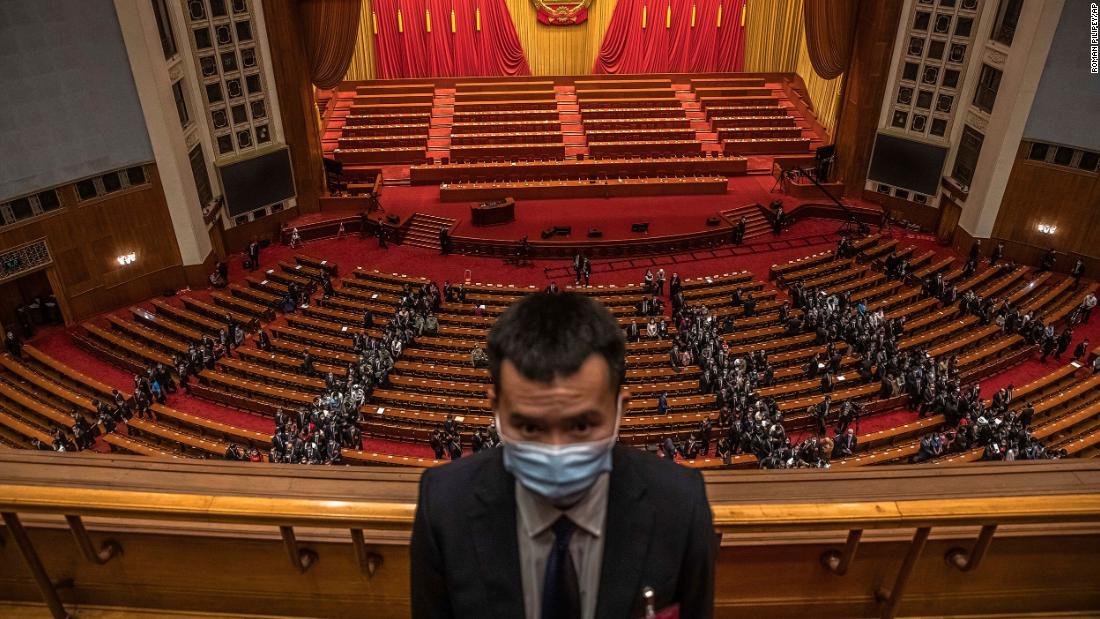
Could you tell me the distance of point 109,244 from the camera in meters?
16.8

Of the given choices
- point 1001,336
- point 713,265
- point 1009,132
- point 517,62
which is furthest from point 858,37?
point 517,62

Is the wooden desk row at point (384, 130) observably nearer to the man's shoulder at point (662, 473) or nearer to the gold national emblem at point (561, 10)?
the gold national emblem at point (561, 10)

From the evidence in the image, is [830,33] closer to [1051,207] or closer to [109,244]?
[1051,207]

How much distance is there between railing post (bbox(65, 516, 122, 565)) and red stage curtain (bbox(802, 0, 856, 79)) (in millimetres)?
22925

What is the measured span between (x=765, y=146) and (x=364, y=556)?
24954 millimetres

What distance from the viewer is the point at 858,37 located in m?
21.6

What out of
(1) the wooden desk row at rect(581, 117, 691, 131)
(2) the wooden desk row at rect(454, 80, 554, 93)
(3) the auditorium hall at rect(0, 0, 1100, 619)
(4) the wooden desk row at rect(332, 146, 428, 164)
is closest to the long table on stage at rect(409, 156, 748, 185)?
(3) the auditorium hall at rect(0, 0, 1100, 619)

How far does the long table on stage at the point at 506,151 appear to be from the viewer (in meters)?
24.7

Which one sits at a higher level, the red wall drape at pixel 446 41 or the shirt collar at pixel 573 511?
the shirt collar at pixel 573 511

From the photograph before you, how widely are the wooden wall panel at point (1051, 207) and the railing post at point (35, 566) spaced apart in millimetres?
20358

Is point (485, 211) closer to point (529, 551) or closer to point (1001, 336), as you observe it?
point (1001, 336)

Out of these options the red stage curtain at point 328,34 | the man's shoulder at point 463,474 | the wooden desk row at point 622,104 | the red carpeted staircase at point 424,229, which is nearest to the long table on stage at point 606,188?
the red carpeted staircase at point 424,229

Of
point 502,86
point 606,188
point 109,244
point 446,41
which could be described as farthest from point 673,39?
point 109,244

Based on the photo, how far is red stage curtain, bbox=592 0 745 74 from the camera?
2916 centimetres
